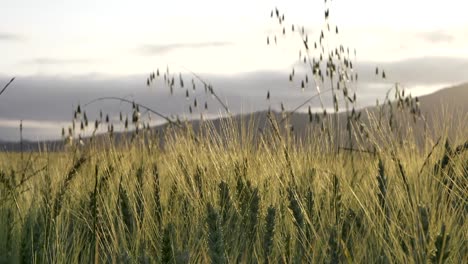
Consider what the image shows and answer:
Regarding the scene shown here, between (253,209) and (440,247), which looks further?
(253,209)

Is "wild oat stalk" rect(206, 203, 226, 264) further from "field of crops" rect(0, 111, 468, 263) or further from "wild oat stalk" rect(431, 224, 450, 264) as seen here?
"wild oat stalk" rect(431, 224, 450, 264)

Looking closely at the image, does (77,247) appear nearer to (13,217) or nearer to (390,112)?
(13,217)

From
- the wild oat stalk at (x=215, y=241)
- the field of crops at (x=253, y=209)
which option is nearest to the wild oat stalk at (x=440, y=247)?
the field of crops at (x=253, y=209)

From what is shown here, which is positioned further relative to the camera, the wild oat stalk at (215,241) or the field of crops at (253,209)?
the field of crops at (253,209)

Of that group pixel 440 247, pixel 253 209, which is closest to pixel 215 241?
pixel 440 247

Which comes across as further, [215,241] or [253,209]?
[253,209]

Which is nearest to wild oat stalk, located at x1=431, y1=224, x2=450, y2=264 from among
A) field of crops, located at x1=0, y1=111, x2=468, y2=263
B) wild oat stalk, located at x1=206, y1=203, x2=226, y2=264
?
field of crops, located at x1=0, y1=111, x2=468, y2=263

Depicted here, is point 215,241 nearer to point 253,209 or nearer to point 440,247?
point 440,247

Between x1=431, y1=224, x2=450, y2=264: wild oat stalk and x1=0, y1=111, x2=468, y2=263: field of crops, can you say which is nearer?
x1=431, y1=224, x2=450, y2=264: wild oat stalk

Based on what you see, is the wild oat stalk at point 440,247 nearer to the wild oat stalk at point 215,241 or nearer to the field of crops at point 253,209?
the field of crops at point 253,209

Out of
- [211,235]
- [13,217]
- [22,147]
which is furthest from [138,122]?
[211,235]

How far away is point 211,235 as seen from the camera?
137 cm

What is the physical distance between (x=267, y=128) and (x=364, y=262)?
4.93ft

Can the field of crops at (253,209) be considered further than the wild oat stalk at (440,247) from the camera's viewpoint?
Yes
